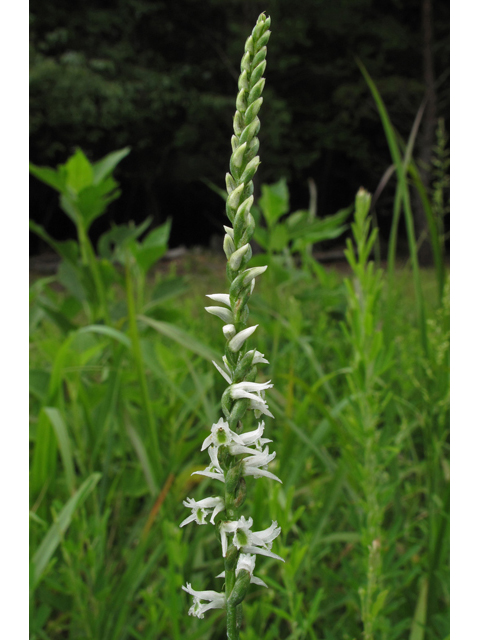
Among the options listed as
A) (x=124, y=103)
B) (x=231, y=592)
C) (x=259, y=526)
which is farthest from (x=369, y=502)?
(x=124, y=103)

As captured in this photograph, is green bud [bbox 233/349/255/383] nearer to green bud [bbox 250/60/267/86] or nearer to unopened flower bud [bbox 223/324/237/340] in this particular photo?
unopened flower bud [bbox 223/324/237/340]

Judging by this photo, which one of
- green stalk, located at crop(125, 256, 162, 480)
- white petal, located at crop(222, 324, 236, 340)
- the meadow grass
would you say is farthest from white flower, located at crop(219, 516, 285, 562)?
green stalk, located at crop(125, 256, 162, 480)

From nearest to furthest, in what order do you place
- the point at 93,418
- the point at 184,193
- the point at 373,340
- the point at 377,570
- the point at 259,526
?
the point at 377,570, the point at 373,340, the point at 259,526, the point at 93,418, the point at 184,193

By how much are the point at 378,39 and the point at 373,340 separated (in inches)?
710

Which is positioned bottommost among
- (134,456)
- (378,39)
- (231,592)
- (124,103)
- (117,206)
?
(134,456)

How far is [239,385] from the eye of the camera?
1.04 feet

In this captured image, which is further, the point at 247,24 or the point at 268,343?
the point at 247,24

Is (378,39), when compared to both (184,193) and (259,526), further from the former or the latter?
(259,526)

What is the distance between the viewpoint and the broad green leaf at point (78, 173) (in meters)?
1.73

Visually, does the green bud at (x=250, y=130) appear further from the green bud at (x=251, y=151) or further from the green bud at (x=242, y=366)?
the green bud at (x=242, y=366)

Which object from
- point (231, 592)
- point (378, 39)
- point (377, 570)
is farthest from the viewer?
point (378, 39)

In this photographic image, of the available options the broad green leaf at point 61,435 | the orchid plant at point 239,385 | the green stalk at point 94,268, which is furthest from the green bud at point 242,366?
the green stalk at point 94,268

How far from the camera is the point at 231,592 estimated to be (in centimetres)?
31

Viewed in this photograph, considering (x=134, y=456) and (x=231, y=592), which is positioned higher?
(x=231, y=592)
